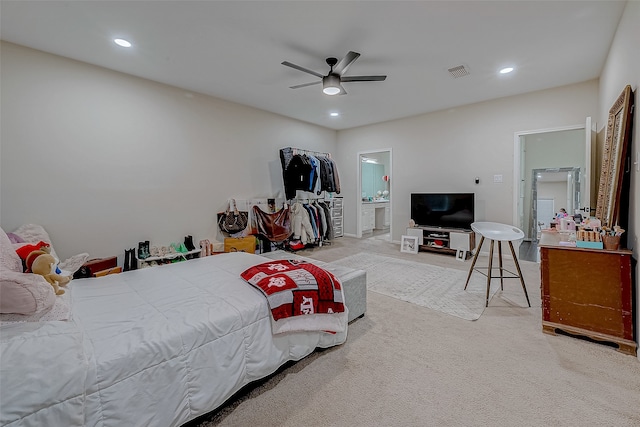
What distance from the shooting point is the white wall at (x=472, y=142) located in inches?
163

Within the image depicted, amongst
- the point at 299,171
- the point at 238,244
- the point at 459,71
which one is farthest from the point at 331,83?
the point at 238,244

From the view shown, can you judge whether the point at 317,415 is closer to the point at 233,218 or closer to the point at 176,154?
the point at 233,218

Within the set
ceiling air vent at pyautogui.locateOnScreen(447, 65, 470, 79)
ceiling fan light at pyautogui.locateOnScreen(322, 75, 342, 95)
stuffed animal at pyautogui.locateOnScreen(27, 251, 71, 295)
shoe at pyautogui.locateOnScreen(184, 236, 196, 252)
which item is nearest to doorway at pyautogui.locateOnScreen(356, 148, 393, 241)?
ceiling air vent at pyautogui.locateOnScreen(447, 65, 470, 79)

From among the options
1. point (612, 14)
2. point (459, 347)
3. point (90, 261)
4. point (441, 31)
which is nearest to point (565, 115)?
point (612, 14)

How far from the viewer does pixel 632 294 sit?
6.50ft

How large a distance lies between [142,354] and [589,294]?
295 centimetres

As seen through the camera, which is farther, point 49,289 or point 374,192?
point 374,192

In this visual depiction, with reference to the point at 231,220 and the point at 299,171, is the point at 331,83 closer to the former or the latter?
the point at 299,171

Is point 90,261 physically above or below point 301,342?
above

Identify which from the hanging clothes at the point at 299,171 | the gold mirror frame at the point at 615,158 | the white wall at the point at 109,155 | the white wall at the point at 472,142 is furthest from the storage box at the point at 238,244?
the gold mirror frame at the point at 615,158

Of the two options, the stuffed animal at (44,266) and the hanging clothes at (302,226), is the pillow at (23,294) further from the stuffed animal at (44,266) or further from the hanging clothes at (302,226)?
the hanging clothes at (302,226)

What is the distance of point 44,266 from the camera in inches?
60.4

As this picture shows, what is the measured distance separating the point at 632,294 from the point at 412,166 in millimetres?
4066

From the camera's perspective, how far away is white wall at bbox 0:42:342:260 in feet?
9.64
